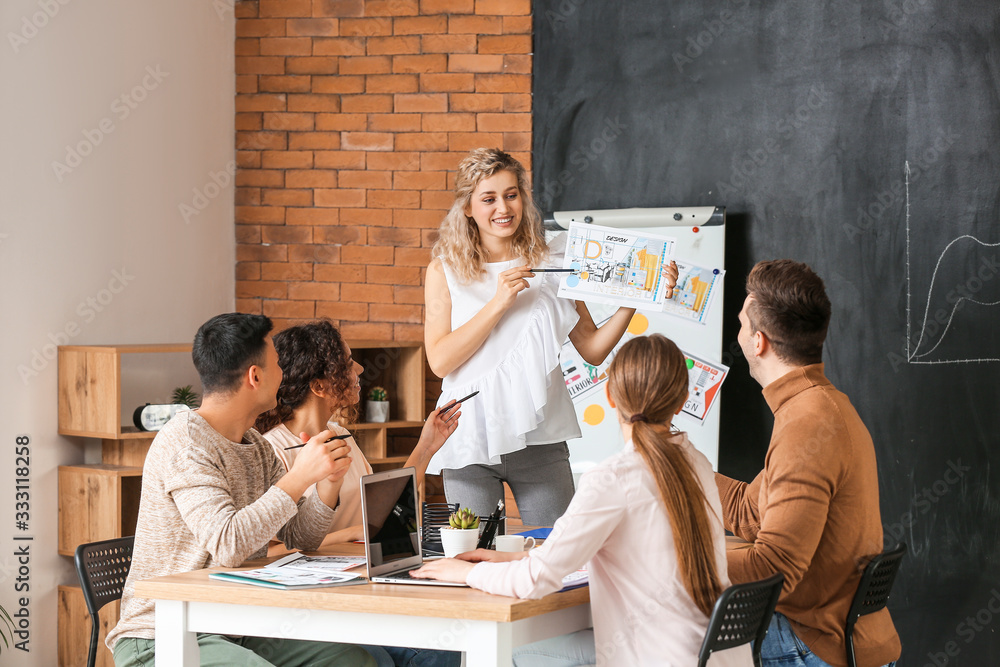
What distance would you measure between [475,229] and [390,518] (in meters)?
1.34

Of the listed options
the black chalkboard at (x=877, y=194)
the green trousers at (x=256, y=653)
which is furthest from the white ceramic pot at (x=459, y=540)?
the black chalkboard at (x=877, y=194)

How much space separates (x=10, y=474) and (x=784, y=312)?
118 inches

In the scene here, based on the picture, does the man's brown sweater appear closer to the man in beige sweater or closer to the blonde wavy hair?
the man in beige sweater

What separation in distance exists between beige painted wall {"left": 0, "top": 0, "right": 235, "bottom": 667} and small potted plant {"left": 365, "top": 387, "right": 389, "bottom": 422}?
928 millimetres

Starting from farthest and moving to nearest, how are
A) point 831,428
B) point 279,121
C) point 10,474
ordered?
point 279,121 < point 10,474 < point 831,428

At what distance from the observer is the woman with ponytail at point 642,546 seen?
1.84 metres

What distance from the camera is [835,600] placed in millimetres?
2176

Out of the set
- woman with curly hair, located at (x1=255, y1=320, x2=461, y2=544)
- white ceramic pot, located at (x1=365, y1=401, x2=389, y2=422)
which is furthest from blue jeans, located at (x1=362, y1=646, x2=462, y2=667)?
white ceramic pot, located at (x1=365, y1=401, x2=389, y2=422)

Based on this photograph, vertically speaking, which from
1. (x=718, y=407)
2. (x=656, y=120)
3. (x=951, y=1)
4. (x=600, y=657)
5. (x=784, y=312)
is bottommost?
(x=600, y=657)

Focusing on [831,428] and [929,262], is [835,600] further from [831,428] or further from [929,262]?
[929,262]

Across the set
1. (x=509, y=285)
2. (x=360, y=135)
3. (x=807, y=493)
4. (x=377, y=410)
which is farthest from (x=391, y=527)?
(x=360, y=135)

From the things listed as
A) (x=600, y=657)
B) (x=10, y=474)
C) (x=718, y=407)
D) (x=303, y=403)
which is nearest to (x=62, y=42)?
(x=10, y=474)

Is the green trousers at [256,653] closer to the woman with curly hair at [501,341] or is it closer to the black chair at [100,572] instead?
the black chair at [100,572]

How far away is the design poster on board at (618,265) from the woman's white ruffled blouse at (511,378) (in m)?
0.10
